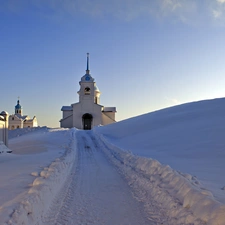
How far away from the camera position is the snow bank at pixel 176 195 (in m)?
3.87

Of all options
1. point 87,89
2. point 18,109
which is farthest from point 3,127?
point 18,109

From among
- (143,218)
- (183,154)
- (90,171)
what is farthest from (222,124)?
(143,218)

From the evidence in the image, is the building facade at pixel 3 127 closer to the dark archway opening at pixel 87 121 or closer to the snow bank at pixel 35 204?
the snow bank at pixel 35 204

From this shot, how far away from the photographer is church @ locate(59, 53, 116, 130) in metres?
45.7

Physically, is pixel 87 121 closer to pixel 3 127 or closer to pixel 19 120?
pixel 3 127

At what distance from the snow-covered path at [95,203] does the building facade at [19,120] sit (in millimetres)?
69909

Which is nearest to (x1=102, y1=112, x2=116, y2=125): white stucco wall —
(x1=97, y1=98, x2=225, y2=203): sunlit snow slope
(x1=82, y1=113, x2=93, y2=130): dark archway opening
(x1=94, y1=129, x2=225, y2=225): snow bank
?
(x1=82, y1=113, x2=93, y2=130): dark archway opening

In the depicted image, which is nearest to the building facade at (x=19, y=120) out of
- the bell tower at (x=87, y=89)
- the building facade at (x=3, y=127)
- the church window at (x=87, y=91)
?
the bell tower at (x=87, y=89)

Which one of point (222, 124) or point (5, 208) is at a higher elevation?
point (222, 124)

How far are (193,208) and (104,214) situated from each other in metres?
1.65

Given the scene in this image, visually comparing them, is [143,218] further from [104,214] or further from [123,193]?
[123,193]

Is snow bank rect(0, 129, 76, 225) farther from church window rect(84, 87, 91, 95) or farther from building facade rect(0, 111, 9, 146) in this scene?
church window rect(84, 87, 91, 95)

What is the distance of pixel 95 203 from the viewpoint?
521 centimetres

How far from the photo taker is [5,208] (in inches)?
161
